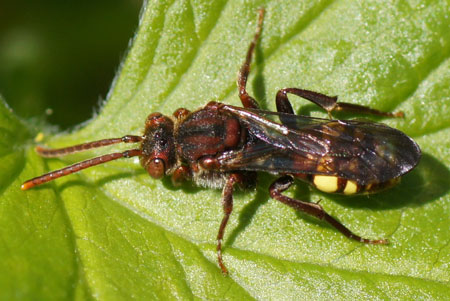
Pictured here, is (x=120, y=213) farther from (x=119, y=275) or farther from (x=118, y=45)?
(x=118, y=45)

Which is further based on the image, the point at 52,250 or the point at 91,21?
the point at 91,21

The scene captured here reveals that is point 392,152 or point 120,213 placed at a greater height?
point 392,152

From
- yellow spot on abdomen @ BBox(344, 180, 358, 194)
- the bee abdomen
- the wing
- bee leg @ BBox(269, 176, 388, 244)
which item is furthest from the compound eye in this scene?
yellow spot on abdomen @ BBox(344, 180, 358, 194)

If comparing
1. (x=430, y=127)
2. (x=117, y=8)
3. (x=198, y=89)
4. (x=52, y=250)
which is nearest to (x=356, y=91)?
(x=430, y=127)

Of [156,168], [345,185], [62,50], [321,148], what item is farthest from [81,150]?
[62,50]

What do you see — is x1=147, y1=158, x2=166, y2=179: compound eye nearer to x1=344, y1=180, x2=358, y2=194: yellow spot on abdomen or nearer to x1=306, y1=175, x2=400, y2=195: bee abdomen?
x1=306, y1=175, x2=400, y2=195: bee abdomen

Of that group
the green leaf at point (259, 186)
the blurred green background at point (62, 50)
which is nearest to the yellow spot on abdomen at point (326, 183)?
the green leaf at point (259, 186)
